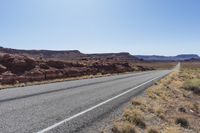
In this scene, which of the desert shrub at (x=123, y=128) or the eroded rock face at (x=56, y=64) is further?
the eroded rock face at (x=56, y=64)

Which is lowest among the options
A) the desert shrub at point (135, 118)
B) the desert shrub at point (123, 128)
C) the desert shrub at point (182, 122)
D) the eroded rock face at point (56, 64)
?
the eroded rock face at point (56, 64)

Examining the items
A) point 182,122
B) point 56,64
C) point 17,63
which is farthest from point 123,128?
point 56,64

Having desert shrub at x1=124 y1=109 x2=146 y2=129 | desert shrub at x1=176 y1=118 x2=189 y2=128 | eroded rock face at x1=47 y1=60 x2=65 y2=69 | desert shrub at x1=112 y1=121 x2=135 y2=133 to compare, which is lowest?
eroded rock face at x1=47 y1=60 x2=65 y2=69

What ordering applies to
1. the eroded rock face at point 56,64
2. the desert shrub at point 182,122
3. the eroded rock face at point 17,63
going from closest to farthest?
the desert shrub at point 182,122 → the eroded rock face at point 17,63 → the eroded rock face at point 56,64

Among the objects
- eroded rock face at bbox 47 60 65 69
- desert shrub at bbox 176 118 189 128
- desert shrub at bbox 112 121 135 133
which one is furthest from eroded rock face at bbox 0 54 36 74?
desert shrub at bbox 112 121 135 133

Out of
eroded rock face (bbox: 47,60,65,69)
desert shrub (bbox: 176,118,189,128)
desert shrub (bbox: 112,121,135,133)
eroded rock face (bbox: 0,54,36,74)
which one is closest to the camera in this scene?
desert shrub (bbox: 112,121,135,133)

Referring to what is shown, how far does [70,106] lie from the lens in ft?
43.0

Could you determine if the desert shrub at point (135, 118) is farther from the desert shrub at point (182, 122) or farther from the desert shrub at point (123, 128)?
the desert shrub at point (182, 122)

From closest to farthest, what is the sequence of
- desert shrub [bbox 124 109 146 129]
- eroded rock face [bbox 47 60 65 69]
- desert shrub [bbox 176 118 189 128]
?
1. desert shrub [bbox 124 109 146 129]
2. desert shrub [bbox 176 118 189 128]
3. eroded rock face [bbox 47 60 65 69]

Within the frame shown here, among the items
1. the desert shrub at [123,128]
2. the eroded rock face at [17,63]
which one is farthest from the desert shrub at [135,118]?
the eroded rock face at [17,63]

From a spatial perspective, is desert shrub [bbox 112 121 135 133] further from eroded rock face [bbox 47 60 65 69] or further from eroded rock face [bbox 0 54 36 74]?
eroded rock face [bbox 47 60 65 69]

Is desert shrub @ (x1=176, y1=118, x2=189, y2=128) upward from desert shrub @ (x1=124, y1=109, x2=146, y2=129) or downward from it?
downward

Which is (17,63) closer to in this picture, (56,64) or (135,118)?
(56,64)

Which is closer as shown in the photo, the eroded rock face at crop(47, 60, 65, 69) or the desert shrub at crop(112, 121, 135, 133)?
the desert shrub at crop(112, 121, 135, 133)
